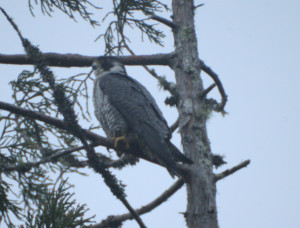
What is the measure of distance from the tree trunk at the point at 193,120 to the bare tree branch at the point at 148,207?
186 mm

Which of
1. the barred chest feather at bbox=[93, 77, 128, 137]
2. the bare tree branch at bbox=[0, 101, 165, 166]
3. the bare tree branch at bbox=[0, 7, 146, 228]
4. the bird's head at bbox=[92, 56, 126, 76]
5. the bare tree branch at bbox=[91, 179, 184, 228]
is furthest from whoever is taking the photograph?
the bird's head at bbox=[92, 56, 126, 76]

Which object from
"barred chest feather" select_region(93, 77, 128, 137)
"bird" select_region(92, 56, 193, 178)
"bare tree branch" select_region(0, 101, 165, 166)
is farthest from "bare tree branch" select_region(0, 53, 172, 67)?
"bare tree branch" select_region(0, 101, 165, 166)

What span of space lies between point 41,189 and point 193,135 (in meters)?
1.61

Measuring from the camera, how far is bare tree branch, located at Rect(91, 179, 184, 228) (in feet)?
10.8

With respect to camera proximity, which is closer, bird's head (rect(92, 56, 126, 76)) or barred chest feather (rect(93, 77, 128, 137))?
barred chest feather (rect(93, 77, 128, 137))

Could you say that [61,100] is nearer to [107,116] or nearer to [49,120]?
[49,120]

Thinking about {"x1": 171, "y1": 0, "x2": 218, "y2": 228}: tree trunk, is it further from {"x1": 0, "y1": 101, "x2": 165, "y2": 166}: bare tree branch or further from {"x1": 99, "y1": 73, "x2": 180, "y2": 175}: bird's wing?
{"x1": 0, "y1": 101, "x2": 165, "y2": 166}: bare tree branch

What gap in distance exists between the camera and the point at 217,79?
13.0ft

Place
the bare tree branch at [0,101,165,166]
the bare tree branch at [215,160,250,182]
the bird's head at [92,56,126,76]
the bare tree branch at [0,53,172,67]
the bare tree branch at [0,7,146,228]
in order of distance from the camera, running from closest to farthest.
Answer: the bare tree branch at [0,7,146,228]
the bare tree branch at [0,101,165,166]
the bare tree branch at [215,160,250,182]
the bare tree branch at [0,53,172,67]
the bird's head at [92,56,126,76]

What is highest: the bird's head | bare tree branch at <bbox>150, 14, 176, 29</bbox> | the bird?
the bird's head

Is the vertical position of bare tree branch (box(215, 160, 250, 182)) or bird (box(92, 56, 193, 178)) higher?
bird (box(92, 56, 193, 178))

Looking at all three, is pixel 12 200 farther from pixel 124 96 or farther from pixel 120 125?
pixel 124 96

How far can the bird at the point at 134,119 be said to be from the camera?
11.0 ft

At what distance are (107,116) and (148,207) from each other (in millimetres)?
1089
